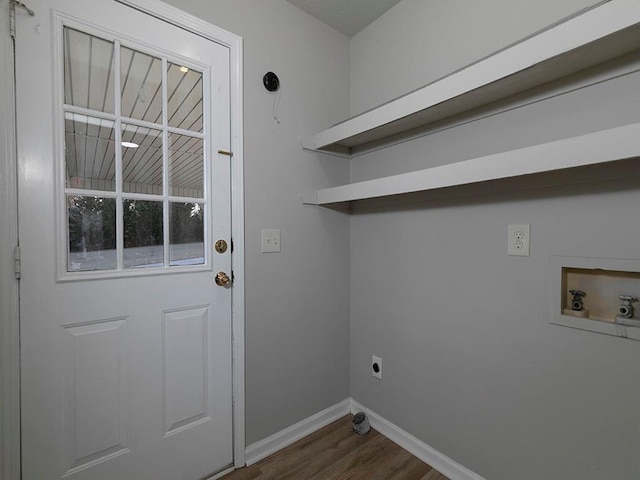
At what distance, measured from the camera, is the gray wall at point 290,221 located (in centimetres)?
158

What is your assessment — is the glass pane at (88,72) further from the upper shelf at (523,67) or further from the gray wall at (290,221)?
the upper shelf at (523,67)

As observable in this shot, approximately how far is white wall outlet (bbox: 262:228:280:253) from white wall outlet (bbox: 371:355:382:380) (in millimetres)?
932

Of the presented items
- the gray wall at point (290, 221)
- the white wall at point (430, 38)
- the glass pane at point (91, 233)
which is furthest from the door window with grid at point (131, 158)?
the white wall at point (430, 38)

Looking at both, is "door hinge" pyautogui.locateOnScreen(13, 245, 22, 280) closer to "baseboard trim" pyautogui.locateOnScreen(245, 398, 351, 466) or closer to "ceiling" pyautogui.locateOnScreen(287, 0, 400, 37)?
"baseboard trim" pyautogui.locateOnScreen(245, 398, 351, 466)

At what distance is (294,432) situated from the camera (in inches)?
68.6

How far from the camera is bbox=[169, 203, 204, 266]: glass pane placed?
138 centimetres

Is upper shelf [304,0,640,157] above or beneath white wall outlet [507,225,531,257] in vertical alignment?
above

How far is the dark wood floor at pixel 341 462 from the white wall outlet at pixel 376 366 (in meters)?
0.34

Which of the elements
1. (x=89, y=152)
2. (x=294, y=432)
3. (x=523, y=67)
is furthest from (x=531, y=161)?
(x=294, y=432)

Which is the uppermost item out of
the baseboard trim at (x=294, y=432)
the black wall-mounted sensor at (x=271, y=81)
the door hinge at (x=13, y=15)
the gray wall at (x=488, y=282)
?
the black wall-mounted sensor at (x=271, y=81)

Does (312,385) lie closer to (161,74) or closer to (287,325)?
(287,325)

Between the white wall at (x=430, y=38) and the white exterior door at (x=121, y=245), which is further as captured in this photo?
the white wall at (x=430, y=38)

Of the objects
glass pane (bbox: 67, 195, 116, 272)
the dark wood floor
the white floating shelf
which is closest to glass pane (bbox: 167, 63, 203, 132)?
glass pane (bbox: 67, 195, 116, 272)

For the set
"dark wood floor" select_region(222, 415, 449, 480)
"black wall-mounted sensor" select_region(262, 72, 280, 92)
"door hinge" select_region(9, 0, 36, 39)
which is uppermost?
"black wall-mounted sensor" select_region(262, 72, 280, 92)
